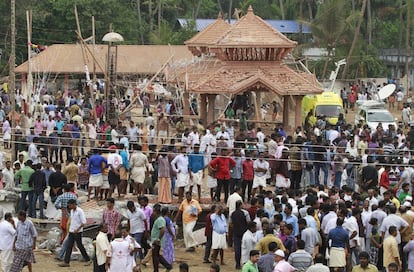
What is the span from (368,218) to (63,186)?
549cm

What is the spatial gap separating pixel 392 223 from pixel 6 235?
20.8 ft

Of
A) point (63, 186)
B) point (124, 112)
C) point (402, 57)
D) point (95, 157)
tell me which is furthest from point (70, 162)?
point (402, 57)

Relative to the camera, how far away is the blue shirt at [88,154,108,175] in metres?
21.3

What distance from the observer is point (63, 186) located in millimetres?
19391

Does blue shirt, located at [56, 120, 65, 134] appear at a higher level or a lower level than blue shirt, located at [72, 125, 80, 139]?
higher

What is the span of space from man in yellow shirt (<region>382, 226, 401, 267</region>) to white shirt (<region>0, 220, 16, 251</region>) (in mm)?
6024

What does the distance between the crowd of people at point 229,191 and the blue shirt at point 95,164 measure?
20 millimetres

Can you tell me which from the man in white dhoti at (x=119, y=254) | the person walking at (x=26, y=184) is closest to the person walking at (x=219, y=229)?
the man in white dhoti at (x=119, y=254)

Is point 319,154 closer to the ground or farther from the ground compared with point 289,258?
farther from the ground

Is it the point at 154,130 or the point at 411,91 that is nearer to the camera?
the point at 154,130

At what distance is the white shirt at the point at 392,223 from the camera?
17.8 meters

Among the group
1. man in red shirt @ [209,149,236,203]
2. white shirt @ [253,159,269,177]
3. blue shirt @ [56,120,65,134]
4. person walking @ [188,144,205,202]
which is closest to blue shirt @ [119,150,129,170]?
person walking @ [188,144,205,202]

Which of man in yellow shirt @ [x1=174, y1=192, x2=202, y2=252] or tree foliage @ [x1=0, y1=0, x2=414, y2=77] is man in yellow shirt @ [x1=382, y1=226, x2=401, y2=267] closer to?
man in yellow shirt @ [x1=174, y1=192, x2=202, y2=252]

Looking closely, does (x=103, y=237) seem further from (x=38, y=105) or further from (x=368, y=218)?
(x=38, y=105)
